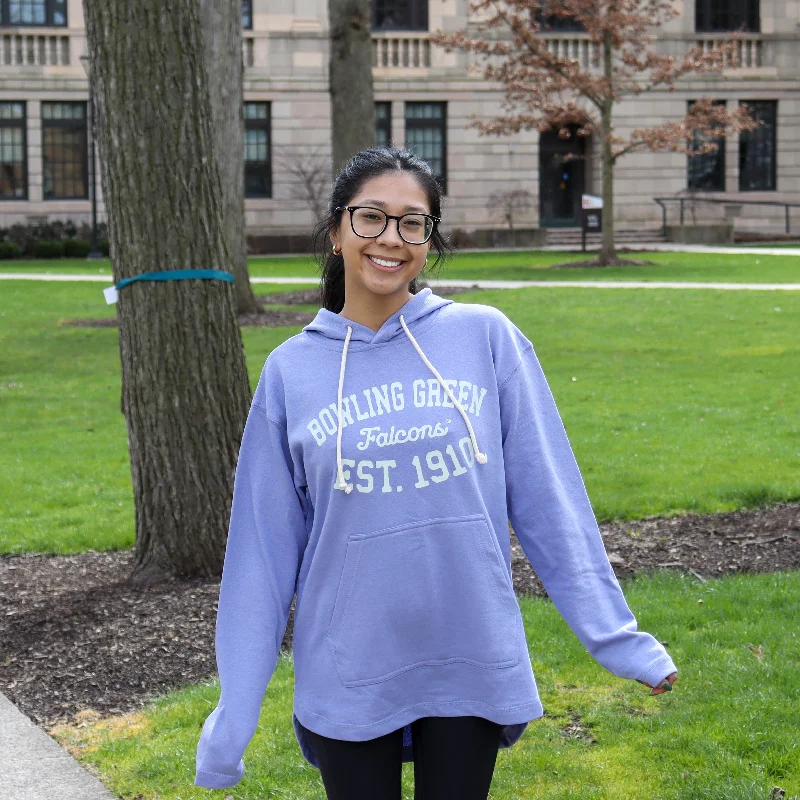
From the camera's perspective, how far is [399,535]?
261 centimetres

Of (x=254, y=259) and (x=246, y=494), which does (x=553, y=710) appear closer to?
(x=246, y=494)

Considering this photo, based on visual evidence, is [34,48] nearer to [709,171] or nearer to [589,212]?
[589,212]

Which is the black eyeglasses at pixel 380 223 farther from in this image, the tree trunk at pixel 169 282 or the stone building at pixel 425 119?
the stone building at pixel 425 119

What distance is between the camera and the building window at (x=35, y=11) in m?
37.3

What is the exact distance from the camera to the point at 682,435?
32.4 feet

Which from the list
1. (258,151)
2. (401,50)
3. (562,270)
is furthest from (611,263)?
(258,151)

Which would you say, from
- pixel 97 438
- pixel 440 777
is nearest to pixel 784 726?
pixel 440 777

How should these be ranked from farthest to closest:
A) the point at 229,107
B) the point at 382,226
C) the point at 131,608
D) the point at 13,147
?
the point at 13,147
the point at 229,107
the point at 131,608
the point at 382,226

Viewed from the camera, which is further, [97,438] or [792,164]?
[792,164]

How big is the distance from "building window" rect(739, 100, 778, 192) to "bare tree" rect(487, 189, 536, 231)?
7206mm

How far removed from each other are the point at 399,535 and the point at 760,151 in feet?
133

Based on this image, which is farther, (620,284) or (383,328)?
(620,284)

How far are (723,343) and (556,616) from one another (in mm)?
9623

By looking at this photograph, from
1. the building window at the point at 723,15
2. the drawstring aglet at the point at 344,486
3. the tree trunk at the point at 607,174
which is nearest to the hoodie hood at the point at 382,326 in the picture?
the drawstring aglet at the point at 344,486
